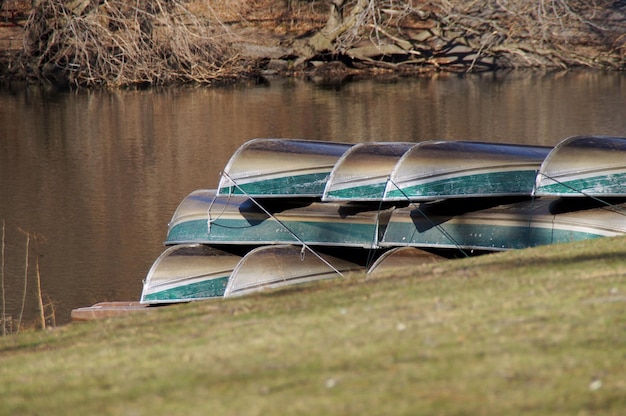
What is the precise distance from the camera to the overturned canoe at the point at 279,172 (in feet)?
32.2

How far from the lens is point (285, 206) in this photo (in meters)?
9.99

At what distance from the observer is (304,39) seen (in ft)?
90.0

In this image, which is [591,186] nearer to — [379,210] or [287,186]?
[379,210]

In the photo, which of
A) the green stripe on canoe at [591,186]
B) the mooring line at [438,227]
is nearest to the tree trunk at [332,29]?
the mooring line at [438,227]

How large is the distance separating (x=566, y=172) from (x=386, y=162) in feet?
6.03

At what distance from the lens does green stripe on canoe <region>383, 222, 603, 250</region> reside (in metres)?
8.57

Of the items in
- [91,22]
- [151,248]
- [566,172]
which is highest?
[91,22]

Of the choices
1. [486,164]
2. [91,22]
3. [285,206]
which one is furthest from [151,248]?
[91,22]

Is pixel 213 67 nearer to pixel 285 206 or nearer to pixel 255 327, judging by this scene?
pixel 285 206

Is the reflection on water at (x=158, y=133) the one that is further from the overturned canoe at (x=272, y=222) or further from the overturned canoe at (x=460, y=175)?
the overturned canoe at (x=460, y=175)

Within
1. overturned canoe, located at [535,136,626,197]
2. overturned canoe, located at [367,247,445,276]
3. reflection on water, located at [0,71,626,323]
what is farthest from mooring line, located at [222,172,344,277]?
overturned canoe, located at [535,136,626,197]

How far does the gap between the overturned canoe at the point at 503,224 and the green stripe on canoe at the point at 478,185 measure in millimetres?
202

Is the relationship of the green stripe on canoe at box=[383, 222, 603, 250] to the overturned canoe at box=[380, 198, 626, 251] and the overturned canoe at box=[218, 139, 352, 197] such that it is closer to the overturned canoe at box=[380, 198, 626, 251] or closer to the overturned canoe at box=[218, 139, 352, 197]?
the overturned canoe at box=[380, 198, 626, 251]

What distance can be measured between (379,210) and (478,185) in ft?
3.27
